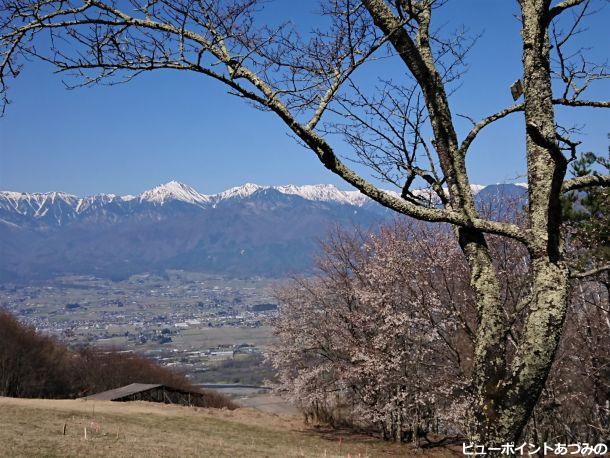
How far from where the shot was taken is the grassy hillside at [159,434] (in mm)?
15023

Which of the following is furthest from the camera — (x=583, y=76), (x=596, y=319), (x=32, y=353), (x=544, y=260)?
(x=32, y=353)

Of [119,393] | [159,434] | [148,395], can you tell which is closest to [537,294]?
[159,434]

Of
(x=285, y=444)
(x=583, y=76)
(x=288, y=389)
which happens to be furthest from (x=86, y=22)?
(x=288, y=389)

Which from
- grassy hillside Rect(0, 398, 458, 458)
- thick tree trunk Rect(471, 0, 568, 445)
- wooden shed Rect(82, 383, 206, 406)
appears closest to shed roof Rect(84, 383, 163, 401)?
wooden shed Rect(82, 383, 206, 406)

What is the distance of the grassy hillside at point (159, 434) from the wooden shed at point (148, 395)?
324 cm

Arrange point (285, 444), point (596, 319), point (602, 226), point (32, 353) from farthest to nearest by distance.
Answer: point (32, 353)
point (285, 444)
point (596, 319)
point (602, 226)

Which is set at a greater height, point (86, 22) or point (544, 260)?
point (86, 22)

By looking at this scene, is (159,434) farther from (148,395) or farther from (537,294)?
(537,294)

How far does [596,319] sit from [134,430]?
57.8 ft

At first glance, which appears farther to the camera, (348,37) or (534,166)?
(348,37)

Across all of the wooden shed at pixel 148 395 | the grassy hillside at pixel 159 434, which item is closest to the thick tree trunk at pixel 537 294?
the grassy hillside at pixel 159 434

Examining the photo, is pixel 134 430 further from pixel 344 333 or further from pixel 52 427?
pixel 344 333

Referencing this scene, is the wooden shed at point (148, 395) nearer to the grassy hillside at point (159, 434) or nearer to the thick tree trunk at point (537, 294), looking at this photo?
the grassy hillside at point (159, 434)

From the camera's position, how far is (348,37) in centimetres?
415
